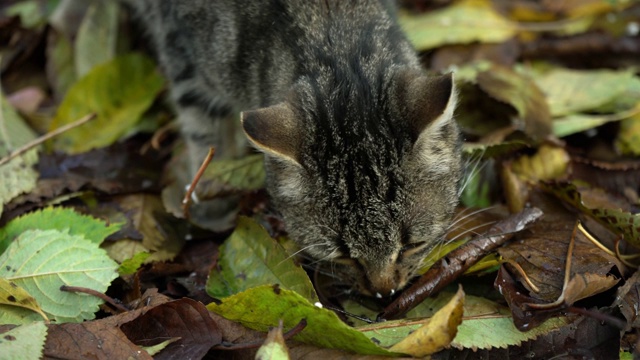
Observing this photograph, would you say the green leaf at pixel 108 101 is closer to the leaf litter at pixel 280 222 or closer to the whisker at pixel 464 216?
the leaf litter at pixel 280 222

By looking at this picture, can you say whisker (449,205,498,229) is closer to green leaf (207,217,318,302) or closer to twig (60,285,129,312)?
green leaf (207,217,318,302)

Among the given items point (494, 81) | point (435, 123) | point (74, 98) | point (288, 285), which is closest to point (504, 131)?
point (494, 81)

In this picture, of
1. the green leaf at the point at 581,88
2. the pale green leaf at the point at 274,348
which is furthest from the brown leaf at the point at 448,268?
the green leaf at the point at 581,88

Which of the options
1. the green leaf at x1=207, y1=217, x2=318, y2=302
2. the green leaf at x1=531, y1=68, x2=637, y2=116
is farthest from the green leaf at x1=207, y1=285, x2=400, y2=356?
the green leaf at x1=531, y1=68, x2=637, y2=116

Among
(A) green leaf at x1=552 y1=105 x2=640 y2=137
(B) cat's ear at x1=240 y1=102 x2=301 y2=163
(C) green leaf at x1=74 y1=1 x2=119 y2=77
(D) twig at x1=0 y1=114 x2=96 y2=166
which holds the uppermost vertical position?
(B) cat's ear at x1=240 y1=102 x2=301 y2=163

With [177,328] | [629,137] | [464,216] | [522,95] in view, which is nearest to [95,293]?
[177,328]

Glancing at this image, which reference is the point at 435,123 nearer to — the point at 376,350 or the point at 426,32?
the point at 376,350

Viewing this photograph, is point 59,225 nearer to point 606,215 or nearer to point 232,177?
point 232,177
